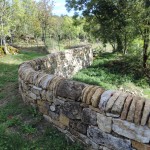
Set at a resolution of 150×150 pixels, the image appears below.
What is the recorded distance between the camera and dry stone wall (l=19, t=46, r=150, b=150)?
2.76 m

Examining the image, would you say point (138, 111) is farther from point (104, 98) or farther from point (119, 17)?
point (119, 17)

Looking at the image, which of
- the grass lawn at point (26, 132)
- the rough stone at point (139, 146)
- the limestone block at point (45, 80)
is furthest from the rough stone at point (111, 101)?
the limestone block at point (45, 80)

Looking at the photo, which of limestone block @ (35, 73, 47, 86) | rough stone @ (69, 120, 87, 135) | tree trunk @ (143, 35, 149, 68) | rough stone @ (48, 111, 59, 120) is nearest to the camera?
rough stone @ (69, 120, 87, 135)

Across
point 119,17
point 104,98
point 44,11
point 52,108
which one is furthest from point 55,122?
point 44,11

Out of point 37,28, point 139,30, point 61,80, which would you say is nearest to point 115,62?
point 139,30

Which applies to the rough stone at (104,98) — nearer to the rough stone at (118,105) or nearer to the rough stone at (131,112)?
the rough stone at (118,105)

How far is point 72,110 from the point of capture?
12.1 ft

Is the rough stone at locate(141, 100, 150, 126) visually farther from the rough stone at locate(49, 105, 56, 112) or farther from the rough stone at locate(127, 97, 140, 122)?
the rough stone at locate(49, 105, 56, 112)

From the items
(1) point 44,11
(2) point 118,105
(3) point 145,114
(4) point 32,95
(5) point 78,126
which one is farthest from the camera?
(1) point 44,11

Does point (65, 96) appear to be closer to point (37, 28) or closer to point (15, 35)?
point (37, 28)

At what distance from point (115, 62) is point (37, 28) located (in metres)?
17.7

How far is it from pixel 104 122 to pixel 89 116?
311 mm

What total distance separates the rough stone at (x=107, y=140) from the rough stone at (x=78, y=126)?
96mm

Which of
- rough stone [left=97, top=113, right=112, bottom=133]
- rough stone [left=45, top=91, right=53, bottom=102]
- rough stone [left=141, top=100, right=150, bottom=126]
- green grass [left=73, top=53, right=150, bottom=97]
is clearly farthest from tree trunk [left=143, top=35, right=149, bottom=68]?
rough stone [left=141, top=100, right=150, bottom=126]
